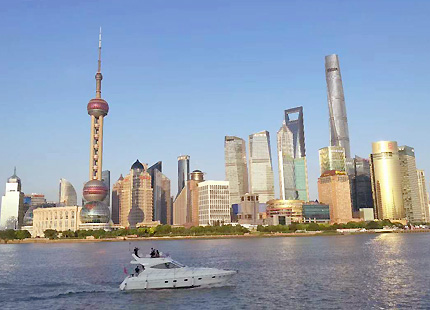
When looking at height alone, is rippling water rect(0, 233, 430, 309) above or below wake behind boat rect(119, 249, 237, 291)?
below

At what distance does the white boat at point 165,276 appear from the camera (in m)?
60.6

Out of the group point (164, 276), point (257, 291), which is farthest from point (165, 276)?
point (257, 291)

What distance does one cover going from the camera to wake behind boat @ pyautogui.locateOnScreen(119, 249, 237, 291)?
199 feet

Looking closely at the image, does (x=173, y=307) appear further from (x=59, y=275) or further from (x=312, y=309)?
(x=59, y=275)

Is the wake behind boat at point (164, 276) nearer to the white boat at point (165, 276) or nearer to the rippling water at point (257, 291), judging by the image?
the white boat at point (165, 276)

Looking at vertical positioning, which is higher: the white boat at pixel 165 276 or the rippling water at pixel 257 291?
the white boat at pixel 165 276

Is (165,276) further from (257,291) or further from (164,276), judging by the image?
(257,291)

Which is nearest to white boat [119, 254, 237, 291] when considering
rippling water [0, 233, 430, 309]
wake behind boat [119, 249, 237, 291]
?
wake behind boat [119, 249, 237, 291]

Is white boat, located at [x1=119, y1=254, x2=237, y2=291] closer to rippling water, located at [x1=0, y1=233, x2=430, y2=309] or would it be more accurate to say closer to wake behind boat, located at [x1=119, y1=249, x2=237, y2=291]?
wake behind boat, located at [x1=119, y1=249, x2=237, y2=291]

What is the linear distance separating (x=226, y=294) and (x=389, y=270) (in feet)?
127

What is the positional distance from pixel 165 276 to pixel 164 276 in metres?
0.14

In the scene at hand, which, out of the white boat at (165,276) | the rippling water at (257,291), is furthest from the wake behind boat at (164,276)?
the rippling water at (257,291)

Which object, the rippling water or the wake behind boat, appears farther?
the wake behind boat

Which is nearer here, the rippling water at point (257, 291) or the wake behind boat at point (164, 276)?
the rippling water at point (257, 291)
